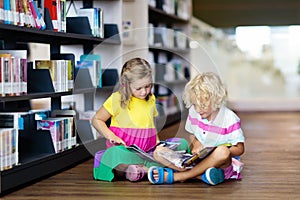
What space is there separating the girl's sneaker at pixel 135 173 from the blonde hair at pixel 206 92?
0.43 m

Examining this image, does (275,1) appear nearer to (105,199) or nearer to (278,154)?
(278,154)

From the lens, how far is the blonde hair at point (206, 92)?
3242mm

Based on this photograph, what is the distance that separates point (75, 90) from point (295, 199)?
5.47 feet

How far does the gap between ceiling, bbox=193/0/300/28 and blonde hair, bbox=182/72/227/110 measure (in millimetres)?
5511

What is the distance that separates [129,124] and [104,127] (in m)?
0.14

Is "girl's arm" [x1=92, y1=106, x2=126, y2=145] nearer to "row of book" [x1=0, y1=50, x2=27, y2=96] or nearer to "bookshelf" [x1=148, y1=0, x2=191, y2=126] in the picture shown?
"row of book" [x1=0, y1=50, x2=27, y2=96]

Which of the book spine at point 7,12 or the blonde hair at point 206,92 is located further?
the blonde hair at point 206,92

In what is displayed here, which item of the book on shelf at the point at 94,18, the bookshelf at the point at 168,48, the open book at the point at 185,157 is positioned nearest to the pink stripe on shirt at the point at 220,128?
the open book at the point at 185,157

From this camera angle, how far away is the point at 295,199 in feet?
9.32

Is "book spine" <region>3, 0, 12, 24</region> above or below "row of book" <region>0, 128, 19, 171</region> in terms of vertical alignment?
above

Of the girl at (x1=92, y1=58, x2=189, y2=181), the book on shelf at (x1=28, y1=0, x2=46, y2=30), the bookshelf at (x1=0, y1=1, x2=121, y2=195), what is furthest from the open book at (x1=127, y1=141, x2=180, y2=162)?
the book on shelf at (x1=28, y1=0, x2=46, y2=30)

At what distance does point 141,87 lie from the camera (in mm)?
3340

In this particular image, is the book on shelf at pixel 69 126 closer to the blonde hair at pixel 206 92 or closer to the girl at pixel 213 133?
the girl at pixel 213 133

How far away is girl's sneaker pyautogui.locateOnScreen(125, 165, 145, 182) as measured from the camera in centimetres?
330
